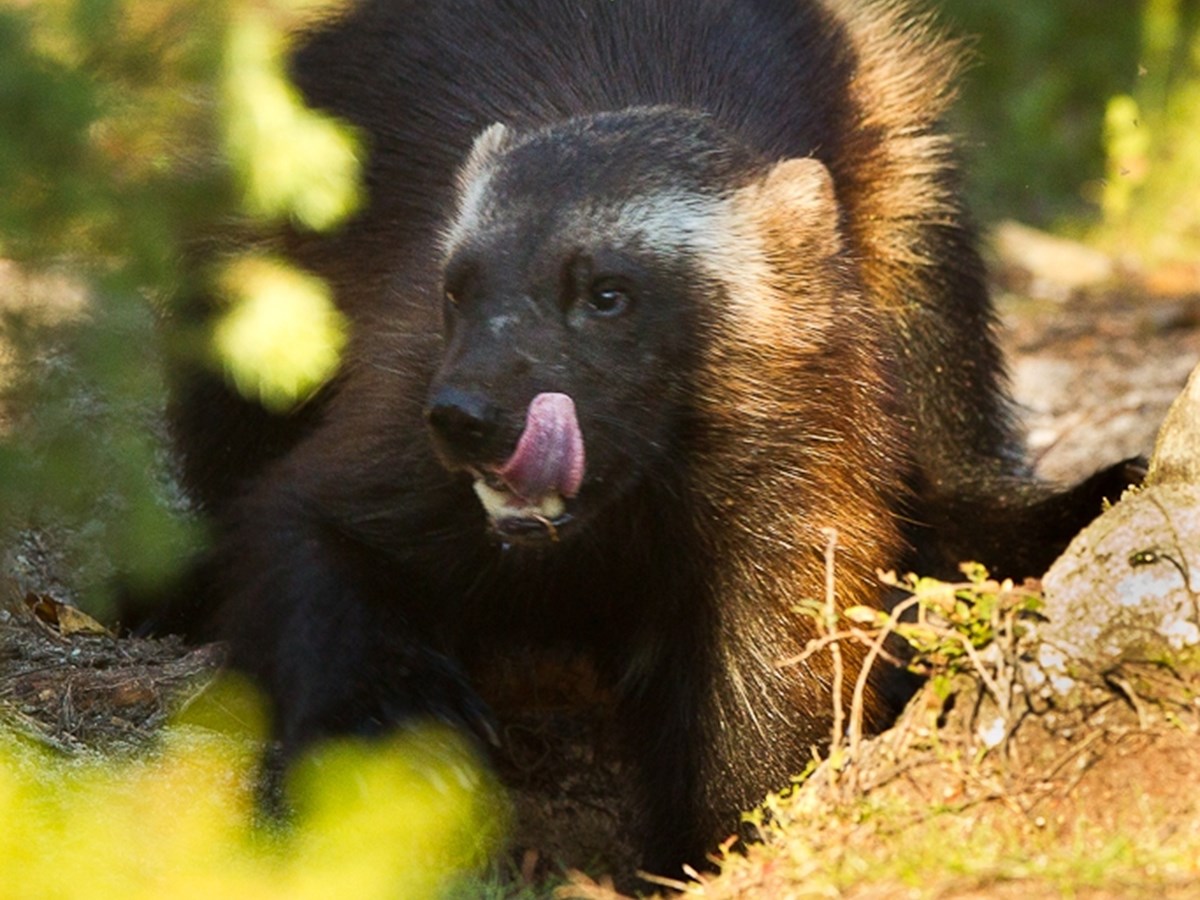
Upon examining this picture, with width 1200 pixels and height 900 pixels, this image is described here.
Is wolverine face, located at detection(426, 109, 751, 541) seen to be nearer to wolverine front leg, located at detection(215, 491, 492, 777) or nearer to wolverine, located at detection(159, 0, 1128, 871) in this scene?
wolverine, located at detection(159, 0, 1128, 871)

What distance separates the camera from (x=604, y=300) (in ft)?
12.8

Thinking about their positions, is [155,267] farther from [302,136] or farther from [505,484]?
[505,484]

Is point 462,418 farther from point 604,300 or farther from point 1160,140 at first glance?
point 1160,140

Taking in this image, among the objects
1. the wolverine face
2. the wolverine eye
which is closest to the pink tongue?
the wolverine face

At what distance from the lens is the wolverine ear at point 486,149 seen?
14.1ft

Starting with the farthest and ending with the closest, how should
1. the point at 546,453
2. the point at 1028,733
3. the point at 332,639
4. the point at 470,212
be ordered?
the point at 470,212 → the point at 332,639 → the point at 546,453 → the point at 1028,733

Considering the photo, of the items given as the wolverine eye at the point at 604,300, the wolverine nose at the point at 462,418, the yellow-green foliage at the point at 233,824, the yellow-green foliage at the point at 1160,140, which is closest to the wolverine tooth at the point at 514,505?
the wolverine nose at the point at 462,418

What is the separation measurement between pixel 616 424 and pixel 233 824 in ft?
3.79

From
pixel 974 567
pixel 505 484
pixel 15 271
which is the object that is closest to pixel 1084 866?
pixel 974 567

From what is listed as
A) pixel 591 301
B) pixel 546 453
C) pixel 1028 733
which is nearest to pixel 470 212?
pixel 591 301

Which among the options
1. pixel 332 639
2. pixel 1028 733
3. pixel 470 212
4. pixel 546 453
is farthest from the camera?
pixel 470 212

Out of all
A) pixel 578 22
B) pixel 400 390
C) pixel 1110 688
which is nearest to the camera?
pixel 1110 688

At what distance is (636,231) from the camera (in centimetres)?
398

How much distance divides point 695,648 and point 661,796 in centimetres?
36
